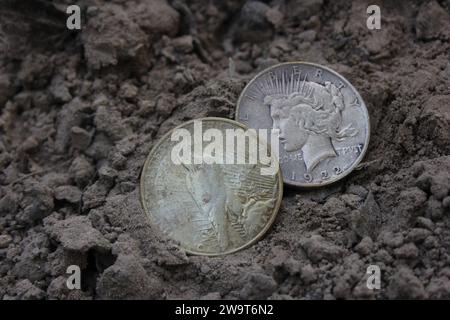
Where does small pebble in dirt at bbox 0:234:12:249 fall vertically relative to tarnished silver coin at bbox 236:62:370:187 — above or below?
below

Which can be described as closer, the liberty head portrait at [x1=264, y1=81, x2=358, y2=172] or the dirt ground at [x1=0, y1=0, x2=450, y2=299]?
the dirt ground at [x1=0, y1=0, x2=450, y2=299]

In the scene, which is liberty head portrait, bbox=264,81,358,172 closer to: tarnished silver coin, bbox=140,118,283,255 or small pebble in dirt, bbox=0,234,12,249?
tarnished silver coin, bbox=140,118,283,255

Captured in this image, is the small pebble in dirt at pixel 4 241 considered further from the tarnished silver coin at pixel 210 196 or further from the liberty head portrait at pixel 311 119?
the liberty head portrait at pixel 311 119

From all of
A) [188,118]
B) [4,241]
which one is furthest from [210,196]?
[4,241]

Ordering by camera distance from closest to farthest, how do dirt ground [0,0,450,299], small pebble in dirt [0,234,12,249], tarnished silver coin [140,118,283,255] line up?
dirt ground [0,0,450,299] < tarnished silver coin [140,118,283,255] < small pebble in dirt [0,234,12,249]

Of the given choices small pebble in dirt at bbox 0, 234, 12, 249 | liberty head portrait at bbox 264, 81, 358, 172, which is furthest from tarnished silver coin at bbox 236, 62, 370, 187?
small pebble in dirt at bbox 0, 234, 12, 249

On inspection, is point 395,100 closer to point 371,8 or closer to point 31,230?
point 371,8

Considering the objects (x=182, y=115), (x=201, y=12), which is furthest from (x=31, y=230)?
(x=201, y=12)
